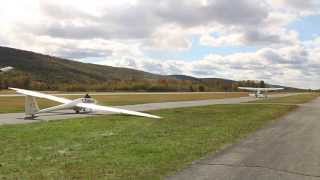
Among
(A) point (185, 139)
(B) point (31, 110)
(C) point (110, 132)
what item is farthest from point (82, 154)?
(B) point (31, 110)

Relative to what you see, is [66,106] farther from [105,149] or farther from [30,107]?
[105,149]

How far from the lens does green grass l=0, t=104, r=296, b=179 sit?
11461mm

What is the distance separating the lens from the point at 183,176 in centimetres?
1086

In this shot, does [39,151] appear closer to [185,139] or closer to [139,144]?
[139,144]

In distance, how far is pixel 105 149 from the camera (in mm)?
15422

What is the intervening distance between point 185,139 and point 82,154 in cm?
556

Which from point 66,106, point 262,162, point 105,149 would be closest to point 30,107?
point 66,106

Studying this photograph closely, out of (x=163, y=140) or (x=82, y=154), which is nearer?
(x=82, y=154)

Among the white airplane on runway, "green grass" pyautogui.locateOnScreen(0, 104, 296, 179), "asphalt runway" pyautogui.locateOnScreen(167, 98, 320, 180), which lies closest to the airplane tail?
the white airplane on runway

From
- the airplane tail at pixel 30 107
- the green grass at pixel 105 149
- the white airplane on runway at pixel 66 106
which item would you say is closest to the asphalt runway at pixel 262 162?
the green grass at pixel 105 149

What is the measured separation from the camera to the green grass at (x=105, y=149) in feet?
37.6

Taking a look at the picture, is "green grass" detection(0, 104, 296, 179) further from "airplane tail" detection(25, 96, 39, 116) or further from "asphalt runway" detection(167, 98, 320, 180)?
"airplane tail" detection(25, 96, 39, 116)

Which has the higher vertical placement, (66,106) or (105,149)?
(66,106)

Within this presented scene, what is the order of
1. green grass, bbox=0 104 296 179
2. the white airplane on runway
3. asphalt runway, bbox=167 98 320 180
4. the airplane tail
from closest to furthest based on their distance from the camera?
asphalt runway, bbox=167 98 320 180 → green grass, bbox=0 104 296 179 → the airplane tail → the white airplane on runway
